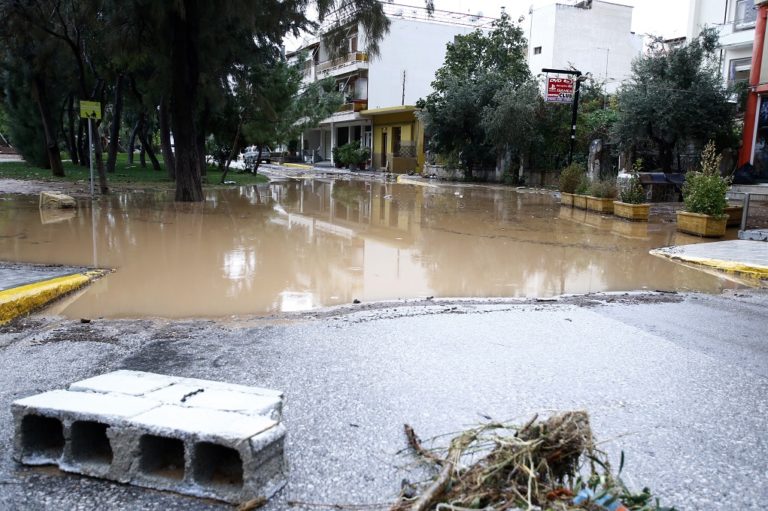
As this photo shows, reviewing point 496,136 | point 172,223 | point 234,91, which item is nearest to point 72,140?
point 234,91

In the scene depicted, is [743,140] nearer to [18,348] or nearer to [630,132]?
[630,132]

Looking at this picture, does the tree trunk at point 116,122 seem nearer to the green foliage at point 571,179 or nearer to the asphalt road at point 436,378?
the green foliage at point 571,179

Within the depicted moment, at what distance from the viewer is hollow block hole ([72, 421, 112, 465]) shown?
3006mm

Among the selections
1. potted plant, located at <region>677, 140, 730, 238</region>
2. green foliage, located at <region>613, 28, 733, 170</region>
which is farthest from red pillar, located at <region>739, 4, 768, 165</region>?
potted plant, located at <region>677, 140, 730, 238</region>

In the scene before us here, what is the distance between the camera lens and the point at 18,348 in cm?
507

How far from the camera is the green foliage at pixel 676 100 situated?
66.9 ft

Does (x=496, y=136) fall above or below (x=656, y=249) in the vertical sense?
above

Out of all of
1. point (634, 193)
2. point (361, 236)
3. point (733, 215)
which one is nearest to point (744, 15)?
point (634, 193)

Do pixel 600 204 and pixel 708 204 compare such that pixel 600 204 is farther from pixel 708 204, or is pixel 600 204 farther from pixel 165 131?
pixel 165 131

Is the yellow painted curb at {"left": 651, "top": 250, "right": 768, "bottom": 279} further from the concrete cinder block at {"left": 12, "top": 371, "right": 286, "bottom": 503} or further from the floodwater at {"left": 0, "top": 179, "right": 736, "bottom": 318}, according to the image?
the concrete cinder block at {"left": 12, "top": 371, "right": 286, "bottom": 503}

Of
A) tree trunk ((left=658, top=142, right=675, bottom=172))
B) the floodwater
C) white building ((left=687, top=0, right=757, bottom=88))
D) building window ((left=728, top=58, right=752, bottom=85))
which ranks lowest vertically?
the floodwater

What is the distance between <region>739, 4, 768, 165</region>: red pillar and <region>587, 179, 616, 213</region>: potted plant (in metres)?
6.72

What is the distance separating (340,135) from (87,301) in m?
51.6

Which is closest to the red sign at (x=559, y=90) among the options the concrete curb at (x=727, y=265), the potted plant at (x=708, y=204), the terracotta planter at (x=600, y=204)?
the terracotta planter at (x=600, y=204)
